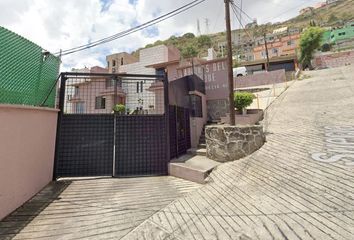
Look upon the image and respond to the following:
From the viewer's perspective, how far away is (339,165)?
4844 millimetres

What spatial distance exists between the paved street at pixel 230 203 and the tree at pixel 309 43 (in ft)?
104

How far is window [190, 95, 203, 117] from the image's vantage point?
10789mm

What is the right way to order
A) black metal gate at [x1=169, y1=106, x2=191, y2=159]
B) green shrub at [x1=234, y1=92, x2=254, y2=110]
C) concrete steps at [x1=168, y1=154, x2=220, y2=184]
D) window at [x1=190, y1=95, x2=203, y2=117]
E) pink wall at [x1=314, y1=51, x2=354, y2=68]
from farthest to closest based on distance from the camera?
pink wall at [x1=314, y1=51, x2=354, y2=68] < window at [x1=190, y1=95, x2=203, y2=117] < green shrub at [x1=234, y1=92, x2=254, y2=110] < black metal gate at [x1=169, y1=106, x2=191, y2=159] < concrete steps at [x1=168, y1=154, x2=220, y2=184]

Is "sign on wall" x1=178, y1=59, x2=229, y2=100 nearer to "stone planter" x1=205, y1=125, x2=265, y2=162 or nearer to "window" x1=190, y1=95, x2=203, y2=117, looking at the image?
"window" x1=190, y1=95, x2=203, y2=117

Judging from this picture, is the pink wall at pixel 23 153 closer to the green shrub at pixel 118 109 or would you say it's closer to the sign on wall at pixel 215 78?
the green shrub at pixel 118 109

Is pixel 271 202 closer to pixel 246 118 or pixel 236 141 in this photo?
pixel 236 141

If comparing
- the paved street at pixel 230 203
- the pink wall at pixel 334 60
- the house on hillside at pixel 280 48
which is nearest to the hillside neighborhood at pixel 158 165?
the paved street at pixel 230 203

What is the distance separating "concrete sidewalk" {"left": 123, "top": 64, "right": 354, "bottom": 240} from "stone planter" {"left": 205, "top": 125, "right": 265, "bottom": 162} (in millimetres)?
352

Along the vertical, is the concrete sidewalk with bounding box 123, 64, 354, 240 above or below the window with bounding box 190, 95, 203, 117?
below

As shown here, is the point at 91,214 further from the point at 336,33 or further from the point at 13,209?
the point at 336,33

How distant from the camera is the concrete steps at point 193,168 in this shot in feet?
21.3

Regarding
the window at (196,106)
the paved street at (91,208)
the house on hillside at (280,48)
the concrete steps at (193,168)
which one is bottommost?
the paved street at (91,208)

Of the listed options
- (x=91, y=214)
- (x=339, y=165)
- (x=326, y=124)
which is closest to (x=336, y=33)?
(x=326, y=124)

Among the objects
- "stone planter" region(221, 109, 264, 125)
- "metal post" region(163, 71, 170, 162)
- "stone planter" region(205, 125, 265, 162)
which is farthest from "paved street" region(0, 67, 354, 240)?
"stone planter" region(221, 109, 264, 125)
